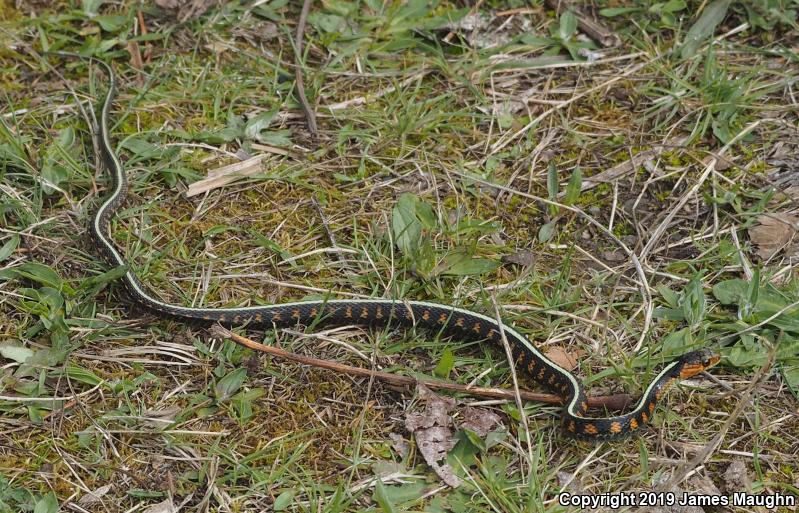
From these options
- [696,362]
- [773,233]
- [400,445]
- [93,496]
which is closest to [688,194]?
[773,233]

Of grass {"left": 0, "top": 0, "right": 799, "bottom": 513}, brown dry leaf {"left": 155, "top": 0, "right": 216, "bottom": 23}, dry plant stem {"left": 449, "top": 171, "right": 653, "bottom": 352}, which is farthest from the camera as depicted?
brown dry leaf {"left": 155, "top": 0, "right": 216, "bottom": 23}

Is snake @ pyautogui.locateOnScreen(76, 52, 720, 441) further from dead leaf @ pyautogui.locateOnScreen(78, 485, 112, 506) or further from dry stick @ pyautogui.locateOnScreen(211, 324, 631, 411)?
dead leaf @ pyautogui.locateOnScreen(78, 485, 112, 506)

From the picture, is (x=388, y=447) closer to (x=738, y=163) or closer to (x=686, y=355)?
(x=686, y=355)

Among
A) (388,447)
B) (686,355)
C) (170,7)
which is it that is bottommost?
(388,447)

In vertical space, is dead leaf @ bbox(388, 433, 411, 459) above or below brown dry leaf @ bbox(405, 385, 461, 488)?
below

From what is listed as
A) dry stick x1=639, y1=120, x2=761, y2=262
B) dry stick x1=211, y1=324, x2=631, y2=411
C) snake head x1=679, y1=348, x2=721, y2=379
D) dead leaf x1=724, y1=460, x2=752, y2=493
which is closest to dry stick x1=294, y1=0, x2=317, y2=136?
dry stick x1=211, y1=324, x2=631, y2=411

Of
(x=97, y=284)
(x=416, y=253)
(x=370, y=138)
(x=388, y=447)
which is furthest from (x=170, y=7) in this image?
(x=388, y=447)
